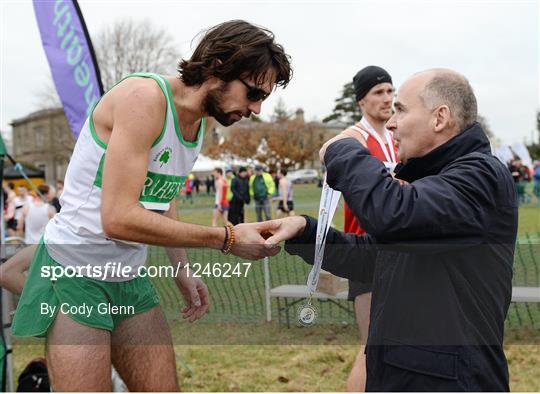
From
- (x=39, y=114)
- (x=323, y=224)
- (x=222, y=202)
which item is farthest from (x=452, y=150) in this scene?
(x=39, y=114)

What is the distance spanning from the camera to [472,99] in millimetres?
1770

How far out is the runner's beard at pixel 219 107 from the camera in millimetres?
2176

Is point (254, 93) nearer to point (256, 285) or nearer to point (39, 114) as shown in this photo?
point (256, 285)

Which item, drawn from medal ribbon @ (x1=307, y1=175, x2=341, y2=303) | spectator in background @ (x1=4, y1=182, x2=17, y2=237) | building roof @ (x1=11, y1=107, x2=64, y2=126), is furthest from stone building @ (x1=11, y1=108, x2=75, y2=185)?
medal ribbon @ (x1=307, y1=175, x2=341, y2=303)

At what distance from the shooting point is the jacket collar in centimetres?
171

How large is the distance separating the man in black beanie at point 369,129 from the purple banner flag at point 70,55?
2.79m

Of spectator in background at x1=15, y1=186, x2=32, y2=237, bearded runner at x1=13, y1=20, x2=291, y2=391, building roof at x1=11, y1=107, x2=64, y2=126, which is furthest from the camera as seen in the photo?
building roof at x1=11, y1=107, x2=64, y2=126

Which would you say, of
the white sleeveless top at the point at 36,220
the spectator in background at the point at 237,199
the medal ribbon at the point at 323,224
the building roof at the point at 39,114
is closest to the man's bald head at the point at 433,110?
the medal ribbon at the point at 323,224

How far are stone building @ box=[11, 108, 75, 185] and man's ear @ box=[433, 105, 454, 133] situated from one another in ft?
132

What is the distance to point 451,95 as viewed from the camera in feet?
5.69

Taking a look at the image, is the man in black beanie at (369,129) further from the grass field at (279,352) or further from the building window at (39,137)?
the building window at (39,137)

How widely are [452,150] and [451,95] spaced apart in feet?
0.54

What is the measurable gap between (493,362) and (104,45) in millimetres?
29328

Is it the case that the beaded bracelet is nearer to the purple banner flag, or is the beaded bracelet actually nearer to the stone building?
the purple banner flag
